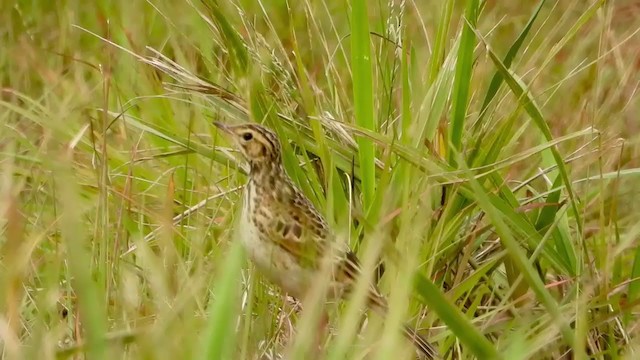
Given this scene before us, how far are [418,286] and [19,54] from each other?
11.5 ft

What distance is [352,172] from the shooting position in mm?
3963

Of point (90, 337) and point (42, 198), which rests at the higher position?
point (90, 337)

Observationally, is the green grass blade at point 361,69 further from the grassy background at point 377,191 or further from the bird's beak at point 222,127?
the bird's beak at point 222,127

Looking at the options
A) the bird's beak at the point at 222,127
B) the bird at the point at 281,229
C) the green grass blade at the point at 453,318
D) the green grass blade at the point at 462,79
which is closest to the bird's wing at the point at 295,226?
the bird at the point at 281,229

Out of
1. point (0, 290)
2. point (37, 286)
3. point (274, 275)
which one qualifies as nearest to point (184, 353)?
point (0, 290)

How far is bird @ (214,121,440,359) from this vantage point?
3398 mm

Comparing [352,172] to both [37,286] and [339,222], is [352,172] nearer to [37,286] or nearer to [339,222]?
[339,222]

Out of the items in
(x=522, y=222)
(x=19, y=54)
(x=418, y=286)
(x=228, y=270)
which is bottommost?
(x=19, y=54)

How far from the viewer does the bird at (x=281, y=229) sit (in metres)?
3.40

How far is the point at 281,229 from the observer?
3.65 meters

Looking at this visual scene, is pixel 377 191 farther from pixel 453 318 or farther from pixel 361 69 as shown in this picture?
pixel 453 318

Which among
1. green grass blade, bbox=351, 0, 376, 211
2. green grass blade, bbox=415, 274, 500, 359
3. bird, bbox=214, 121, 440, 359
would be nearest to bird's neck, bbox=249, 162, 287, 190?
bird, bbox=214, 121, 440, 359

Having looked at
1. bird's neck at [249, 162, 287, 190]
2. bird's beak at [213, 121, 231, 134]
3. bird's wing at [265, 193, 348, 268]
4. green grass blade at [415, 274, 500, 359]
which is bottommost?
bird's wing at [265, 193, 348, 268]

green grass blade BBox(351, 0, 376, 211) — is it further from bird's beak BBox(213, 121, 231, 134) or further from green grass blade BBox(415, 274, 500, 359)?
green grass blade BBox(415, 274, 500, 359)
